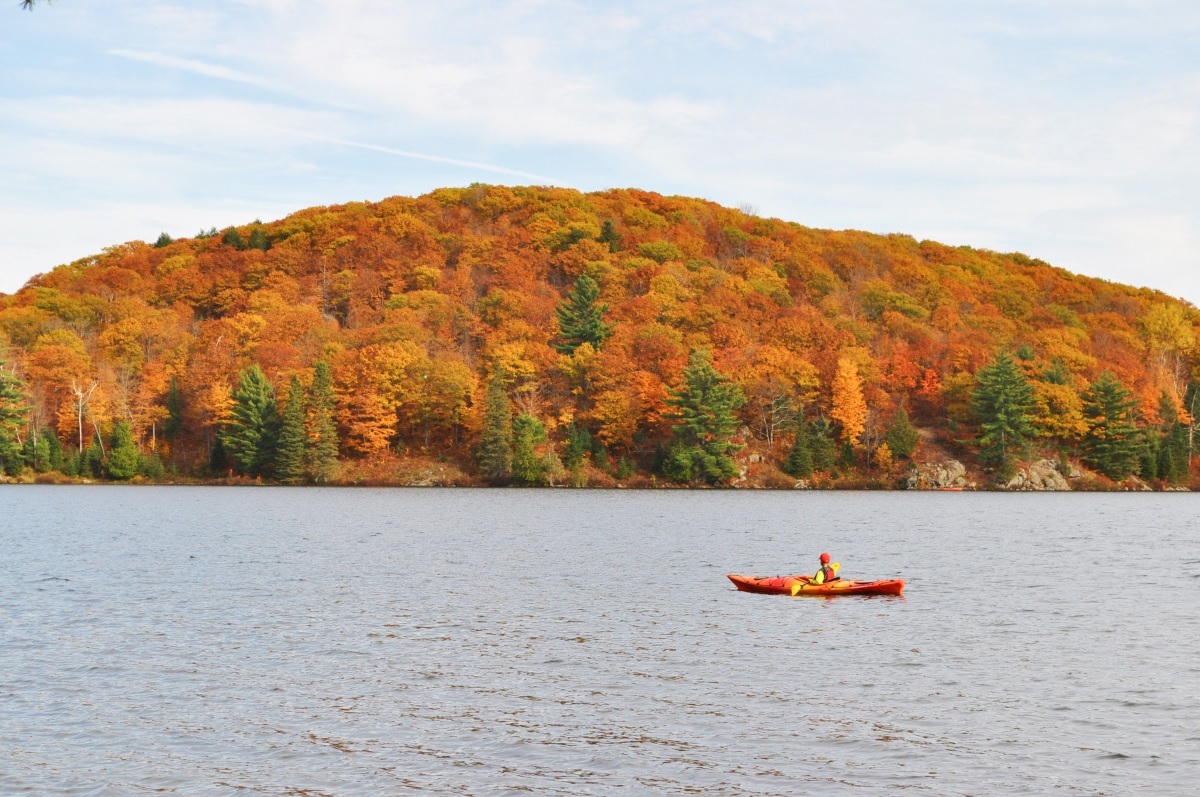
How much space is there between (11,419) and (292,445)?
28221 mm

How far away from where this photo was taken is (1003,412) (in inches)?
4203

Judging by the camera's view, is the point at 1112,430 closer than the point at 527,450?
No

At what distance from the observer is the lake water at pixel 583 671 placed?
16.7 meters

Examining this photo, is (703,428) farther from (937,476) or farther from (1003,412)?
(1003,412)

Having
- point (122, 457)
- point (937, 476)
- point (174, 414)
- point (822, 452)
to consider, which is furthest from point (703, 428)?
point (122, 457)

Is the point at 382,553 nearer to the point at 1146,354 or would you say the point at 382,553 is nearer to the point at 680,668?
the point at 680,668

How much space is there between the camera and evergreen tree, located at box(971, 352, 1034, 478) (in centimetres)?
10675

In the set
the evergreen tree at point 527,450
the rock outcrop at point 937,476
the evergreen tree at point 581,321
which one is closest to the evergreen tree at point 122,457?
the evergreen tree at point 527,450

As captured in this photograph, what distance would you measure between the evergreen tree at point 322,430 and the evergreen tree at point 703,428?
3214cm

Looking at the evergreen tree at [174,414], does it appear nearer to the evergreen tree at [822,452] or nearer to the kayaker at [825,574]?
the evergreen tree at [822,452]

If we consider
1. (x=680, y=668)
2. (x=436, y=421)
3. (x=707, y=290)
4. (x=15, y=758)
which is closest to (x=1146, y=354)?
(x=707, y=290)

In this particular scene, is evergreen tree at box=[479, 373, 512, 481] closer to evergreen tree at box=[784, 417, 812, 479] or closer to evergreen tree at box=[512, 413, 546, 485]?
evergreen tree at box=[512, 413, 546, 485]

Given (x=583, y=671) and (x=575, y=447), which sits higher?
(x=575, y=447)

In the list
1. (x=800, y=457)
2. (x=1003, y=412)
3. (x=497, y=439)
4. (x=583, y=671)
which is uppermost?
(x=1003, y=412)
